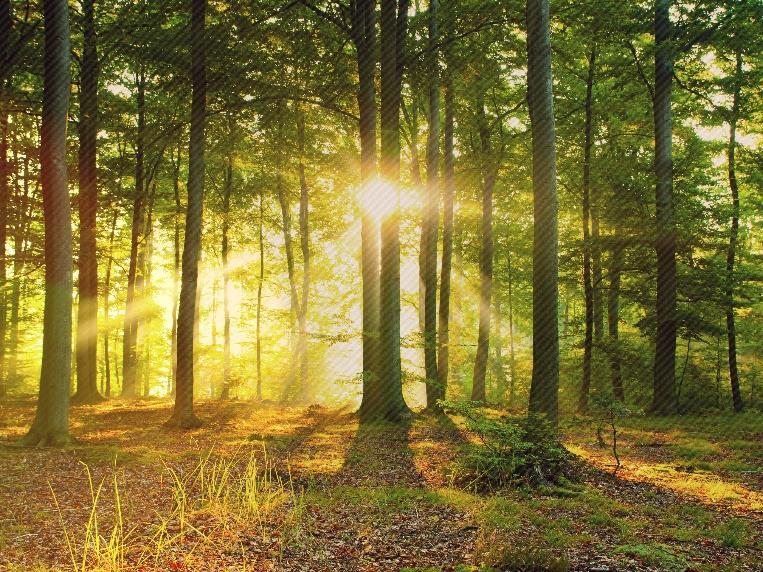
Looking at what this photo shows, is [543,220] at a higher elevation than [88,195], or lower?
lower

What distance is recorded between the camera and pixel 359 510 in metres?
5.69

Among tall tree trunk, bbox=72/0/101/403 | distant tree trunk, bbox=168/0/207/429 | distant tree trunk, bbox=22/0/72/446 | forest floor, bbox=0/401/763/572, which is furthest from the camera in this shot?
tall tree trunk, bbox=72/0/101/403

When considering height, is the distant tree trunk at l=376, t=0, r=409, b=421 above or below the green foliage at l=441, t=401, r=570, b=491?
above

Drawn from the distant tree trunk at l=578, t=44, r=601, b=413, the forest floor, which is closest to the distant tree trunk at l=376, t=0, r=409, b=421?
the forest floor

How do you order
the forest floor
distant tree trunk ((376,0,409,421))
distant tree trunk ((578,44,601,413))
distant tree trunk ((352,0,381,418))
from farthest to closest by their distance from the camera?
distant tree trunk ((578,44,601,413)) → distant tree trunk ((352,0,381,418)) → distant tree trunk ((376,0,409,421)) → the forest floor

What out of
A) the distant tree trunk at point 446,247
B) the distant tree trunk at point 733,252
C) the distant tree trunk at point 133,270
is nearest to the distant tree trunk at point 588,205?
the distant tree trunk at point 733,252

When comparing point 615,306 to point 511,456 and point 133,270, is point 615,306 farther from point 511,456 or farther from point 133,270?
point 133,270

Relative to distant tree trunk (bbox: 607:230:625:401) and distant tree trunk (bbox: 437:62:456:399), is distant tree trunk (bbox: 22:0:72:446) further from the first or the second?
distant tree trunk (bbox: 607:230:625:401)

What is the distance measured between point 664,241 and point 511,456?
925cm

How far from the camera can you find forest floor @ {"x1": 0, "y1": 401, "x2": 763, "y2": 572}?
163 inches

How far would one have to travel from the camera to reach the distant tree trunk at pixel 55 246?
8133 millimetres

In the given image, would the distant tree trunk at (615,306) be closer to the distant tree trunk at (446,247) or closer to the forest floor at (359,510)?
the forest floor at (359,510)

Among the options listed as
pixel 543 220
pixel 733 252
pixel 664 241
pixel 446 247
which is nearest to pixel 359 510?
pixel 543 220

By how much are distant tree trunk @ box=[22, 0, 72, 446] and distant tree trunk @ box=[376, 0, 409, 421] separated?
617 centimetres
